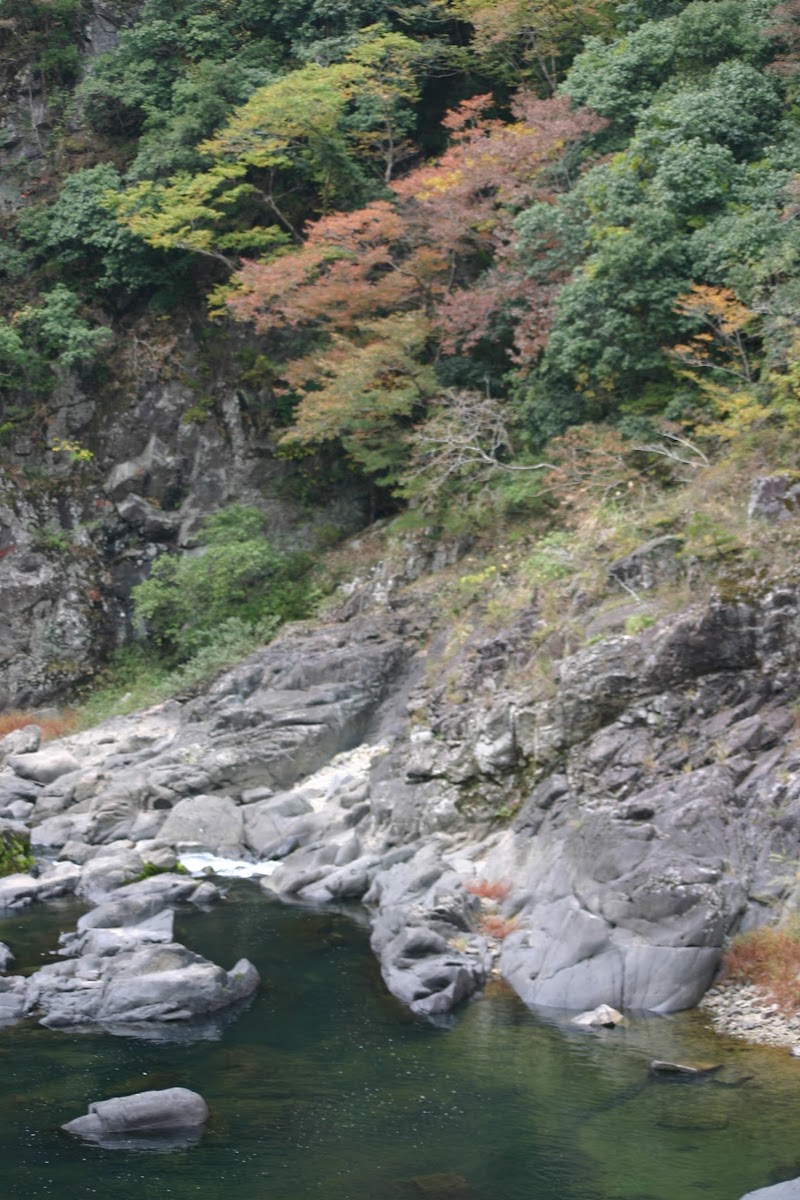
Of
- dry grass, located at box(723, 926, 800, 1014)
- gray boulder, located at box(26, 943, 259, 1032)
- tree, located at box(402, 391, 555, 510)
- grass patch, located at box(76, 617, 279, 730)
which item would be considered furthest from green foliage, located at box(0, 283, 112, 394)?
dry grass, located at box(723, 926, 800, 1014)

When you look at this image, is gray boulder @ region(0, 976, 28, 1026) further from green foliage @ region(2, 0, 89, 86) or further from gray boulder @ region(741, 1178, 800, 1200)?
green foliage @ region(2, 0, 89, 86)

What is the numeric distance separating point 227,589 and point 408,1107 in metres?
18.1

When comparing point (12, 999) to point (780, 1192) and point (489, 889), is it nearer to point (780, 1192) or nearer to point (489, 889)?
point (489, 889)

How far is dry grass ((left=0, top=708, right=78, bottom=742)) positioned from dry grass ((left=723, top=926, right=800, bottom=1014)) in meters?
18.0

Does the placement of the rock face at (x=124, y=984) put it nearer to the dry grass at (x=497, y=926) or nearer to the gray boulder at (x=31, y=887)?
the gray boulder at (x=31, y=887)

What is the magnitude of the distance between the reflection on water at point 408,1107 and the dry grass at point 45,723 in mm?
15391

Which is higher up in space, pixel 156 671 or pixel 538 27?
pixel 538 27

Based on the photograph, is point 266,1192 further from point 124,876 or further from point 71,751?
point 71,751

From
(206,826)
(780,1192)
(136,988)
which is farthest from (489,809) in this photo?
(780,1192)

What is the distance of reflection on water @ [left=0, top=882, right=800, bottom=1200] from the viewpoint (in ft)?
29.0

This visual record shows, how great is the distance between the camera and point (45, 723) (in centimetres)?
2789

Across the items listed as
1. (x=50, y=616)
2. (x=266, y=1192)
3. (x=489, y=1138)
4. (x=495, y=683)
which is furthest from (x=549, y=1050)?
(x=50, y=616)

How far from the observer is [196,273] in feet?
107

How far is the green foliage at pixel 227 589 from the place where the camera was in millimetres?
26922
